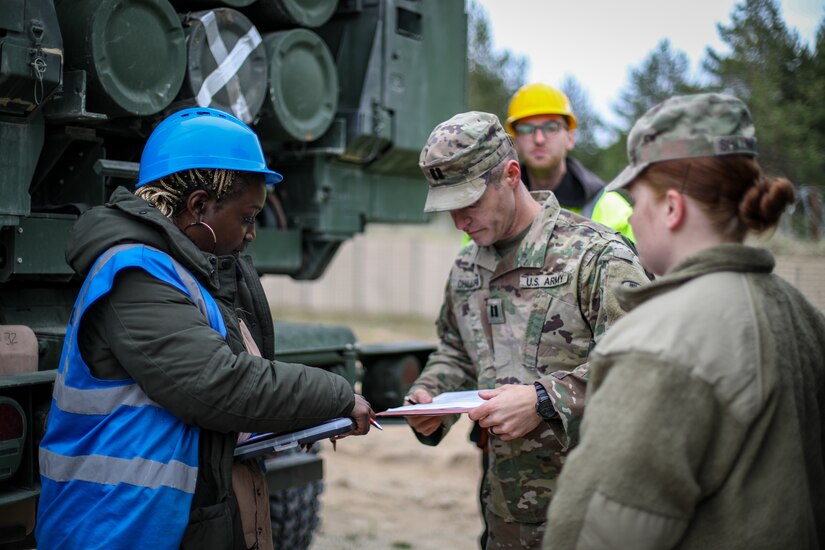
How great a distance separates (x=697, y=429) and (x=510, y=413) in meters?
0.96

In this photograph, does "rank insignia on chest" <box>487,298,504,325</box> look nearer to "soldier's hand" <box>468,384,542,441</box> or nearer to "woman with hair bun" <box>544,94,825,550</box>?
"soldier's hand" <box>468,384,542,441</box>

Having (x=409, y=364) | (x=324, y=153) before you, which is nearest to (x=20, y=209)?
(x=324, y=153)

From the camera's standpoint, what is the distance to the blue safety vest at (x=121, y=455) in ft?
6.78

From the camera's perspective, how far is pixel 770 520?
1.54 metres

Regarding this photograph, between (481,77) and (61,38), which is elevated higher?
(481,77)

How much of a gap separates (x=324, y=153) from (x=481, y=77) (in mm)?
16787

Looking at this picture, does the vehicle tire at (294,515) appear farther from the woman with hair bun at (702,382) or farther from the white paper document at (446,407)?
the woman with hair bun at (702,382)

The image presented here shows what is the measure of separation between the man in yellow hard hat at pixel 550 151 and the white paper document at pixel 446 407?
164cm

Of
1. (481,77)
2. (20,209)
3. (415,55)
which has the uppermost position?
(481,77)

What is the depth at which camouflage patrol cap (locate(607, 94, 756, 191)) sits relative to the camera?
5.37ft

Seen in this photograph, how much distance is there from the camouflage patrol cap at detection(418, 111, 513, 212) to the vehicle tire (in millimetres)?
2102

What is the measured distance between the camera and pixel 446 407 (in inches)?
95.5

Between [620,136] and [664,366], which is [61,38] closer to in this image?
[664,366]

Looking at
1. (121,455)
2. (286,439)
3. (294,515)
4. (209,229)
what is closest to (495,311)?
(286,439)
